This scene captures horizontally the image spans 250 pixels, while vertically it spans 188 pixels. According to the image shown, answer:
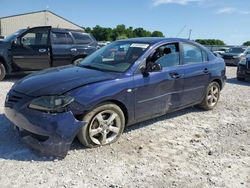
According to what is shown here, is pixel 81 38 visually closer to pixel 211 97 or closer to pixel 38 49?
pixel 38 49

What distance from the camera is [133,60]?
16.0 feet

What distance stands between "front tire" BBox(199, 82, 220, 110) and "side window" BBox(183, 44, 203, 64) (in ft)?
2.24

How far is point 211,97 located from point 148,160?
10.1 ft

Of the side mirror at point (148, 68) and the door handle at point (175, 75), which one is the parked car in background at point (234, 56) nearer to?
the door handle at point (175, 75)

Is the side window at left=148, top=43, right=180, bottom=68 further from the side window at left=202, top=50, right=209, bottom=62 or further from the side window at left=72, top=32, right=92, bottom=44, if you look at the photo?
the side window at left=72, top=32, right=92, bottom=44

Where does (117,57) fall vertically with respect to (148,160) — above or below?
above

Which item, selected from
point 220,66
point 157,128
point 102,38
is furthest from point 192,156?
point 102,38

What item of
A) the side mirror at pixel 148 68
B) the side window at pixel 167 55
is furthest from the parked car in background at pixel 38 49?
the side mirror at pixel 148 68

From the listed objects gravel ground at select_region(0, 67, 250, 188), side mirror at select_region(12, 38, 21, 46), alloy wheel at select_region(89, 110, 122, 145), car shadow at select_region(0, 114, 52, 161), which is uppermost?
side mirror at select_region(12, 38, 21, 46)

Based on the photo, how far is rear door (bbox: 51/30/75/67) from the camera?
10398mm

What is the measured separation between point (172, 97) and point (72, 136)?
2.11 m

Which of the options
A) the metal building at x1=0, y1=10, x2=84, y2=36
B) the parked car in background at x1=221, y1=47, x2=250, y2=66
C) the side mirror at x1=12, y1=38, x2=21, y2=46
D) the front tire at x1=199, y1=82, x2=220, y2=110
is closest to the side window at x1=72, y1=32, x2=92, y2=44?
the side mirror at x1=12, y1=38, x2=21, y2=46

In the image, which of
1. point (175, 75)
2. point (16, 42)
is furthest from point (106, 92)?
point (16, 42)

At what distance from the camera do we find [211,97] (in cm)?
668
